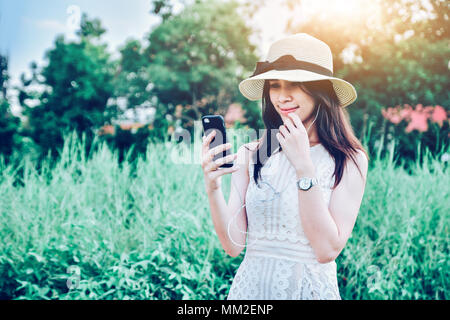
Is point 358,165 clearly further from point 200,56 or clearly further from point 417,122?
point 200,56

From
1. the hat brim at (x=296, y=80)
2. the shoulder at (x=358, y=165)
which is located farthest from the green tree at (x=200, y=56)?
the shoulder at (x=358, y=165)

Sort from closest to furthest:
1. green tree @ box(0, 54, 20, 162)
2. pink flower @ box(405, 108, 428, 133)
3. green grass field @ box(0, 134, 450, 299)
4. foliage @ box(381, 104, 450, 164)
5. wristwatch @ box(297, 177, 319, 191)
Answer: wristwatch @ box(297, 177, 319, 191) → green grass field @ box(0, 134, 450, 299) → green tree @ box(0, 54, 20, 162) → foliage @ box(381, 104, 450, 164) → pink flower @ box(405, 108, 428, 133)

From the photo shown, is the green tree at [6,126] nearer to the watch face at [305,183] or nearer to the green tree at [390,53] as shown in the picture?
the green tree at [390,53]

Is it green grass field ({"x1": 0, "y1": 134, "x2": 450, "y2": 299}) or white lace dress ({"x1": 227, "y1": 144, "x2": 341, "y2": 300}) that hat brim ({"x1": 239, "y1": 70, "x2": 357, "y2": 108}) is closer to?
white lace dress ({"x1": 227, "y1": 144, "x2": 341, "y2": 300})

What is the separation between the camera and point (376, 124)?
9.52 metres

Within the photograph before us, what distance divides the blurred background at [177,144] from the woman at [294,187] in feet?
5.46

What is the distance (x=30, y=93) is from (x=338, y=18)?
23.5 feet

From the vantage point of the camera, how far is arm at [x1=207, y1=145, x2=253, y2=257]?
5.44 ft

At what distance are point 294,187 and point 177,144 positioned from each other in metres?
3.75

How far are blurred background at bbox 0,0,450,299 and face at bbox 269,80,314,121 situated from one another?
195cm

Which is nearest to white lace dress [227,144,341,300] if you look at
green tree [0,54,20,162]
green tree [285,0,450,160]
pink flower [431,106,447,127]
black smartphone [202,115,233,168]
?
black smartphone [202,115,233,168]

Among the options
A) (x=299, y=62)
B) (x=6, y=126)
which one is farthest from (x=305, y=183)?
(x=6, y=126)

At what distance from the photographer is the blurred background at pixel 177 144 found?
3.52 meters
